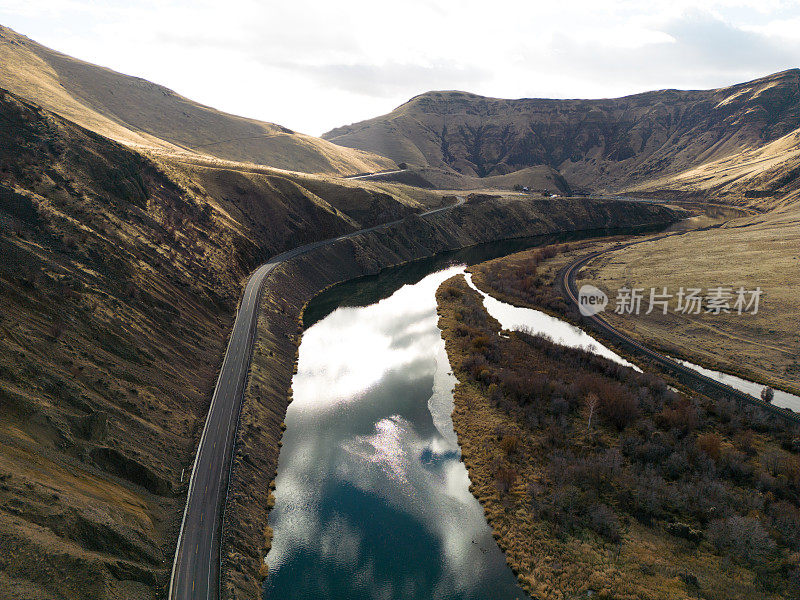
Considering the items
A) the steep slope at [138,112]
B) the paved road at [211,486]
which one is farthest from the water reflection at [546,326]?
the steep slope at [138,112]

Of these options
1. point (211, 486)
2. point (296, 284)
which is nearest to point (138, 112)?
point (296, 284)

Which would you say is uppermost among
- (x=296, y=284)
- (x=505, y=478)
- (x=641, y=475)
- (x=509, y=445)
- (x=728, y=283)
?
(x=728, y=283)

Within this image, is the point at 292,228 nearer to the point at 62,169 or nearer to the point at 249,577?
the point at 62,169

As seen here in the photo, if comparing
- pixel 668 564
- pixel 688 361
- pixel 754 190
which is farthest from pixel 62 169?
pixel 754 190

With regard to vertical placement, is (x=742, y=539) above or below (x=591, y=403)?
below

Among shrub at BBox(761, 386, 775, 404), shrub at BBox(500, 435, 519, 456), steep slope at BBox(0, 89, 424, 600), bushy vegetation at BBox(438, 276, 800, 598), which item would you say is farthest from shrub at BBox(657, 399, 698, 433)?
steep slope at BBox(0, 89, 424, 600)

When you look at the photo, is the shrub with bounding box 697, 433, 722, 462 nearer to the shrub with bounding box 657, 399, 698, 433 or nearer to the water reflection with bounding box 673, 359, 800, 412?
the shrub with bounding box 657, 399, 698, 433

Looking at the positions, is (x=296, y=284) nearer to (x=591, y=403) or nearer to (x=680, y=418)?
(x=591, y=403)
